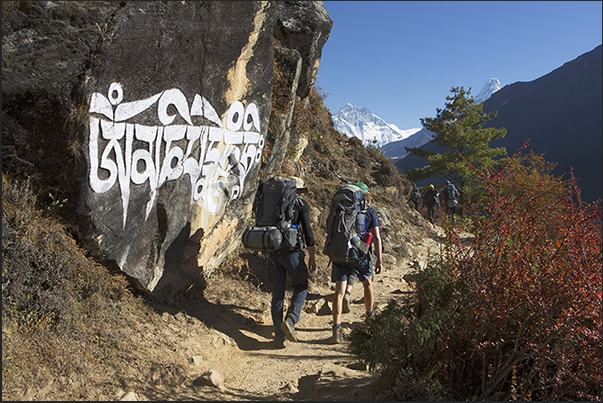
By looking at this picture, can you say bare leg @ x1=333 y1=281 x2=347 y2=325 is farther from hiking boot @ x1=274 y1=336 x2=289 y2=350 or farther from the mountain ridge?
the mountain ridge

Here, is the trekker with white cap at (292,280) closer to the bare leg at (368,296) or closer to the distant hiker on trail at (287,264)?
the distant hiker on trail at (287,264)

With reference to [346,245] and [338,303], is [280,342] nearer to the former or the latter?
[338,303]

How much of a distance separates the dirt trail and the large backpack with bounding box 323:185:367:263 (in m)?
0.93

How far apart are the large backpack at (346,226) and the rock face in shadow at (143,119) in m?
2.00

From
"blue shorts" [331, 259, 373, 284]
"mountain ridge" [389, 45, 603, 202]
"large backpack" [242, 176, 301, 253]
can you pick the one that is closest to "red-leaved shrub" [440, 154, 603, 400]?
"blue shorts" [331, 259, 373, 284]

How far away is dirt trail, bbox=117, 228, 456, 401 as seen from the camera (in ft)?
11.1

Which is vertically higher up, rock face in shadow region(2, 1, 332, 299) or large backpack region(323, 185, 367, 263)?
rock face in shadow region(2, 1, 332, 299)

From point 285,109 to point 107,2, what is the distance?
3.93 meters

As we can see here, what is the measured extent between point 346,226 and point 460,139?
23.6 meters

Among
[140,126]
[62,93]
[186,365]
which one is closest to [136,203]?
[140,126]

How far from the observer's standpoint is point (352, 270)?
4.95 metres

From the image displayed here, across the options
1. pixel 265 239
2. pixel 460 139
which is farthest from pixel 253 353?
pixel 460 139

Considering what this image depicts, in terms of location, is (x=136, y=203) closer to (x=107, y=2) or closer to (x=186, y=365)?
(x=186, y=365)

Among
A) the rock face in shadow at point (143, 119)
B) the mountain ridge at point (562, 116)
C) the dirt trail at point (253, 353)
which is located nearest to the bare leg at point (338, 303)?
the dirt trail at point (253, 353)
